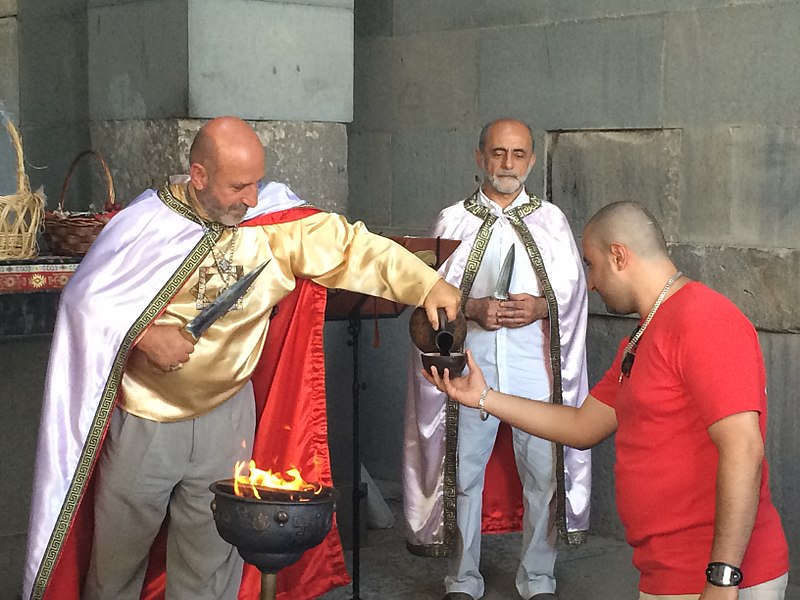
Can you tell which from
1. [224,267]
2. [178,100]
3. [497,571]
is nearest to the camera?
[224,267]

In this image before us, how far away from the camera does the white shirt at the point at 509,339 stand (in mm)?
5219

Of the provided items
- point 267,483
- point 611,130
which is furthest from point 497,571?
point 267,483

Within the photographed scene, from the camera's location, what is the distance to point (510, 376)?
5.23 m

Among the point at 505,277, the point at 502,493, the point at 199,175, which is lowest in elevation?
the point at 502,493

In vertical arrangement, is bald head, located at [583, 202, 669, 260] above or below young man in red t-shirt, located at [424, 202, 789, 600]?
above

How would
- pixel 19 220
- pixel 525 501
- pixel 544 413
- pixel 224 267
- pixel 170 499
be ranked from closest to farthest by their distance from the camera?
pixel 544 413 → pixel 224 267 → pixel 170 499 → pixel 19 220 → pixel 525 501

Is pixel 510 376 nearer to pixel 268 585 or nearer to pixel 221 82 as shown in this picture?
pixel 221 82

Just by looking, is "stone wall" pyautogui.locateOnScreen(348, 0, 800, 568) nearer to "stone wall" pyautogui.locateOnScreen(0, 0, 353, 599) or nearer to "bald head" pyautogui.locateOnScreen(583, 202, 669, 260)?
"stone wall" pyautogui.locateOnScreen(0, 0, 353, 599)

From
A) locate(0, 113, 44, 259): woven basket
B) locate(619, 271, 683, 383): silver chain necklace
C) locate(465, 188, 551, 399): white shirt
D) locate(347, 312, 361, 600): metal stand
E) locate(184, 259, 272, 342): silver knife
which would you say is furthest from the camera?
locate(465, 188, 551, 399): white shirt

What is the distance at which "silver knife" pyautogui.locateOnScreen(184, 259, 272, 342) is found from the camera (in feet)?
12.6

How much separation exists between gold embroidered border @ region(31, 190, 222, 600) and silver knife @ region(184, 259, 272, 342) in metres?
0.16

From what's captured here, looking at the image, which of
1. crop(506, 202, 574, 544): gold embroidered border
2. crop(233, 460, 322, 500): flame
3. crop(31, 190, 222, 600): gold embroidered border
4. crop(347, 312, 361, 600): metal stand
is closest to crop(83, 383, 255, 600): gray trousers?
crop(31, 190, 222, 600): gold embroidered border

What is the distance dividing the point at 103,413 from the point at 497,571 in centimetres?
239

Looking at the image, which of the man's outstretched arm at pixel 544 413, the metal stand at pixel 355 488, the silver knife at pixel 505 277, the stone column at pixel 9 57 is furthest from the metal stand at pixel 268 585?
the stone column at pixel 9 57
